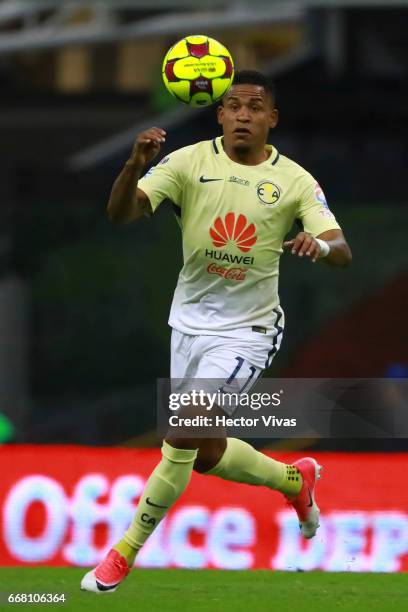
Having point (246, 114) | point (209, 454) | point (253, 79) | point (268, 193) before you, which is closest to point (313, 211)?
point (268, 193)

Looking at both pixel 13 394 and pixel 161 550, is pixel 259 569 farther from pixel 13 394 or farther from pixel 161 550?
pixel 13 394

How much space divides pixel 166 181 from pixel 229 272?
0.57 meters

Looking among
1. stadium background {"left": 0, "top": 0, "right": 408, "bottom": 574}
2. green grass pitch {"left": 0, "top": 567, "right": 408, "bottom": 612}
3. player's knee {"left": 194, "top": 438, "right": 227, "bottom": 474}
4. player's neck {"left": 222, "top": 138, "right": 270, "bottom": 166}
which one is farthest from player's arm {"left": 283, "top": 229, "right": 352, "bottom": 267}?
stadium background {"left": 0, "top": 0, "right": 408, "bottom": 574}

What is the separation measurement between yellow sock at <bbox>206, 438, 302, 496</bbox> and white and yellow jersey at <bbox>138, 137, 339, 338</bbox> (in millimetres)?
649

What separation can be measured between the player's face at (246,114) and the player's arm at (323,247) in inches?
24.7

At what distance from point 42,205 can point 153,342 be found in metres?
2.36

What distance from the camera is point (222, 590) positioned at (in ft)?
30.0

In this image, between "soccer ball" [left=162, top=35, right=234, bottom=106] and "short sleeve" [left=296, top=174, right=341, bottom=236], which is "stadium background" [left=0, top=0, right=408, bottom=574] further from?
"soccer ball" [left=162, top=35, right=234, bottom=106]

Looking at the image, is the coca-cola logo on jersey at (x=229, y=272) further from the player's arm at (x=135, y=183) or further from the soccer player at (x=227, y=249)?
the player's arm at (x=135, y=183)

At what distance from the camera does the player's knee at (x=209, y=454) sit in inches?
335

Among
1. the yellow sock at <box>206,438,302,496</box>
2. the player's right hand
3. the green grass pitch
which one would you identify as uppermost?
the player's right hand

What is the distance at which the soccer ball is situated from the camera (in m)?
8.27

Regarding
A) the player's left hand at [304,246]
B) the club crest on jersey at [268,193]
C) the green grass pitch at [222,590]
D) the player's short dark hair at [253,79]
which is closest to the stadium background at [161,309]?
the green grass pitch at [222,590]

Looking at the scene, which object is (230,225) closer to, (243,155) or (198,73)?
(243,155)
